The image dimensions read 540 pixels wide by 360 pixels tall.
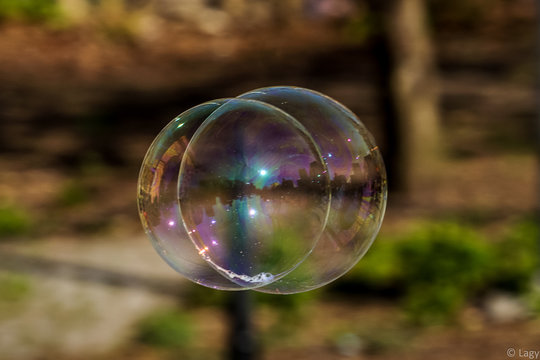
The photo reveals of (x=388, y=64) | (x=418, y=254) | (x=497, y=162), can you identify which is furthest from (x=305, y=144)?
(x=497, y=162)

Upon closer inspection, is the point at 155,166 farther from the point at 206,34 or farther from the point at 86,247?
the point at 206,34

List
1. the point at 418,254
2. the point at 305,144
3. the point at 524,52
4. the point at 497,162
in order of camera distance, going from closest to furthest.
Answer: the point at 305,144 → the point at 418,254 → the point at 497,162 → the point at 524,52

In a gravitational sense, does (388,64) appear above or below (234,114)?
above

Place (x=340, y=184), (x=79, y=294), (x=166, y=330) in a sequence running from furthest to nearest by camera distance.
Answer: (x=79, y=294)
(x=166, y=330)
(x=340, y=184)

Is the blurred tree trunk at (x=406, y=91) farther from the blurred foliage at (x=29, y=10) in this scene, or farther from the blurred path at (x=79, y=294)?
the blurred foliage at (x=29, y=10)

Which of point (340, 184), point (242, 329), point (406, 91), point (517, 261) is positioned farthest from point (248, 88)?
point (340, 184)

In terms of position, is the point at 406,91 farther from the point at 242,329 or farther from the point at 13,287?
the point at 242,329

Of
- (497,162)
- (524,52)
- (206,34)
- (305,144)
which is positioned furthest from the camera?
(206,34)

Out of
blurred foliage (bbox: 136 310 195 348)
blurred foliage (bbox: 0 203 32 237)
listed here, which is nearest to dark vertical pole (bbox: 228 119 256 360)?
blurred foliage (bbox: 136 310 195 348)

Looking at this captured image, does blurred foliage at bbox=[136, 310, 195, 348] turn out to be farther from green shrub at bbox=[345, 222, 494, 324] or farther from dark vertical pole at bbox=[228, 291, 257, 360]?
green shrub at bbox=[345, 222, 494, 324]
